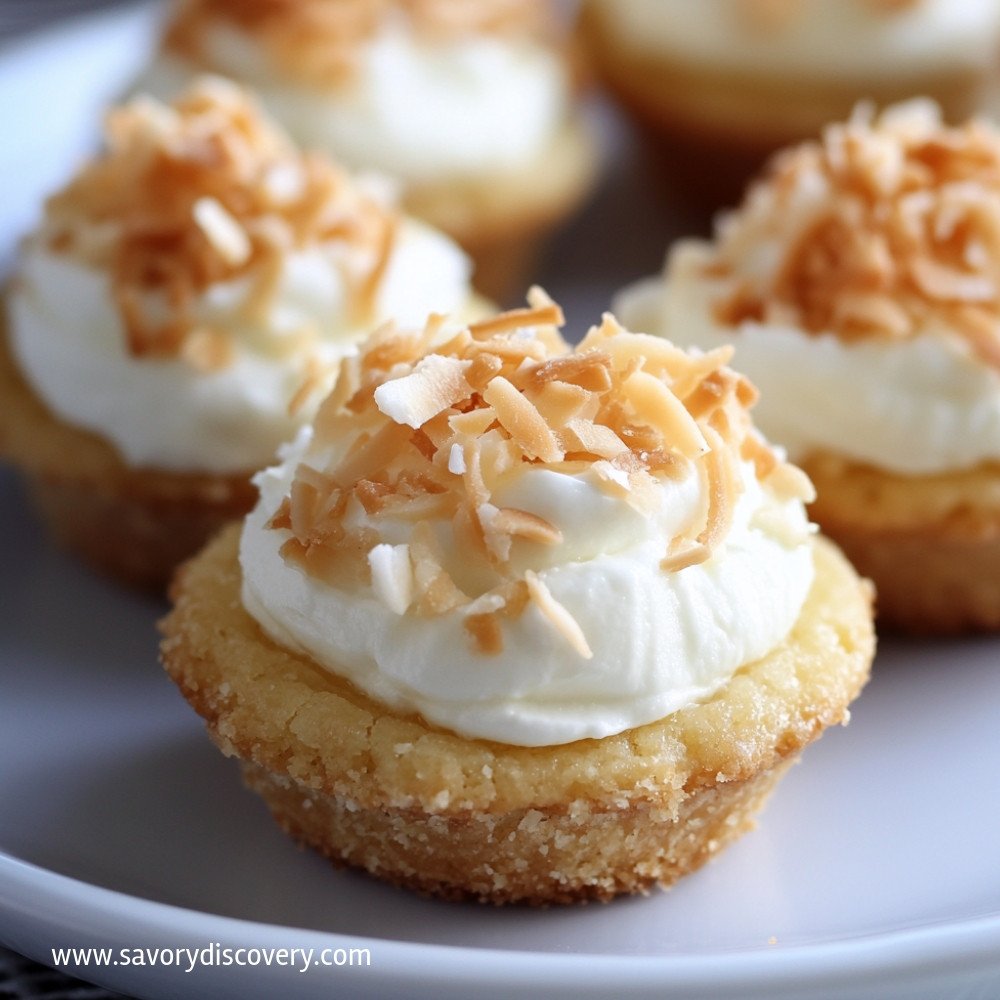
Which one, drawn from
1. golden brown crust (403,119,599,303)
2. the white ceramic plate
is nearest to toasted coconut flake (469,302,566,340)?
the white ceramic plate

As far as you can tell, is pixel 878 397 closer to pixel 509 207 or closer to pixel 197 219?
pixel 197 219

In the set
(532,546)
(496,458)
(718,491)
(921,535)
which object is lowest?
(921,535)

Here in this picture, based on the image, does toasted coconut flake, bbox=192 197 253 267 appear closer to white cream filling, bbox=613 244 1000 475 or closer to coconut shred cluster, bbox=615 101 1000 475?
coconut shred cluster, bbox=615 101 1000 475

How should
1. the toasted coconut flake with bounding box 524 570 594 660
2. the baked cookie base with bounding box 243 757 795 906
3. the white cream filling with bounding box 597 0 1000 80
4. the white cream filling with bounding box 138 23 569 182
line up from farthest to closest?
the white cream filling with bounding box 597 0 1000 80
the white cream filling with bounding box 138 23 569 182
the baked cookie base with bounding box 243 757 795 906
the toasted coconut flake with bounding box 524 570 594 660

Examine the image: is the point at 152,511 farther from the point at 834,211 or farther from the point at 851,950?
the point at 851,950

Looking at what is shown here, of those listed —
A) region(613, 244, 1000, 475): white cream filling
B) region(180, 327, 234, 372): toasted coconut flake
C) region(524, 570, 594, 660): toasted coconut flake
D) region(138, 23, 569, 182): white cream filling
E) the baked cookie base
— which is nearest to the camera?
region(524, 570, 594, 660): toasted coconut flake

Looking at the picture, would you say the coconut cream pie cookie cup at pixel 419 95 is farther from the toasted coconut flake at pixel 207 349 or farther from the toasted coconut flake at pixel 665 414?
the toasted coconut flake at pixel 665 414

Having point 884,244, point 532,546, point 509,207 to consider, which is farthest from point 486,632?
point 509,207
